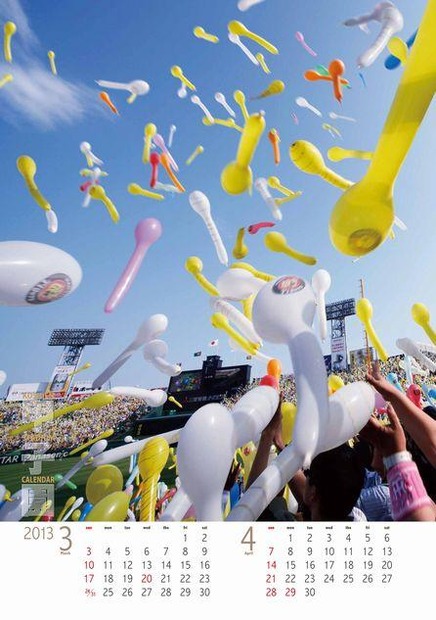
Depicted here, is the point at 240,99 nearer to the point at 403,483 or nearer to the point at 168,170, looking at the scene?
the point at 168,170

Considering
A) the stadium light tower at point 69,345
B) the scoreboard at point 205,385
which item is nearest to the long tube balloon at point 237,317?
the scoreboard at point 205,385

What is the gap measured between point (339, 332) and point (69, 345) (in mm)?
10663

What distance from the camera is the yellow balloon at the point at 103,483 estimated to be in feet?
3.80

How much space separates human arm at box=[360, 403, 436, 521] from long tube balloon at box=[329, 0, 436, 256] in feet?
1.18

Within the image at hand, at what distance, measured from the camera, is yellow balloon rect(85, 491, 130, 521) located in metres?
0.81

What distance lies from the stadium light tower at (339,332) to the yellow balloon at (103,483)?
9814 millimetres

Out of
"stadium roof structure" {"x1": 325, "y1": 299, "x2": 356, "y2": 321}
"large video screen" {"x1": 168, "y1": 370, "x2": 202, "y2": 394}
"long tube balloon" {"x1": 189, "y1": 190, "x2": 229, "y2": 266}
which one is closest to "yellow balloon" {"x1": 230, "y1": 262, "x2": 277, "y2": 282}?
"long tube balloon" {"x1": 189, "y1": 190, "x2": 229, "y2": 266}

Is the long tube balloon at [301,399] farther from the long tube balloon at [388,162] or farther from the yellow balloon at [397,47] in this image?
the yellow balloon at [397,47]

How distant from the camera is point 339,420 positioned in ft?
2.10

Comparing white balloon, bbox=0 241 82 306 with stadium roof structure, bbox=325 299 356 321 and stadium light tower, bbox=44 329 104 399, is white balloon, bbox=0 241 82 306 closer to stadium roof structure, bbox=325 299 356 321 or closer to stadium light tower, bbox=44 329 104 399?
stadium roof structure, bbox=325 299 356 321

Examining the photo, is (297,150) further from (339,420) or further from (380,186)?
(339,420)

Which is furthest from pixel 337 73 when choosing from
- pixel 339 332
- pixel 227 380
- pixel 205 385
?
pixel 339 332
